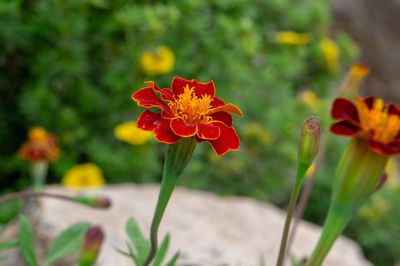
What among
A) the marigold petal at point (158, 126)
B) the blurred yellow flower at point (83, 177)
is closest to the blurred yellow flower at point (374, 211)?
the blurred yellow flower at point (83, 177)

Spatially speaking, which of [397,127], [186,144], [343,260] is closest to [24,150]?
[343,260]

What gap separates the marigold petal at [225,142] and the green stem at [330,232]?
0.19 m

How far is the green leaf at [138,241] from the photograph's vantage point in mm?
714

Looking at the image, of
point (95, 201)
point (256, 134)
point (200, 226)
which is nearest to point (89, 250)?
point (95, 201)

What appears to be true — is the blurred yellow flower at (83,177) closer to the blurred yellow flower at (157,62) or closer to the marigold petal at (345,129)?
the blurred yellow flower at (157,62)

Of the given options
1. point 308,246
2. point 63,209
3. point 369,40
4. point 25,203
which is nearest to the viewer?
point 25,203

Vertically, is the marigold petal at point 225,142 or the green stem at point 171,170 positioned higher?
the marigold petal at point 225,142

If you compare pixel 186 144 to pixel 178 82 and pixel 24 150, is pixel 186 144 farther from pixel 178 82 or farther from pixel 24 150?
pixel 24 150

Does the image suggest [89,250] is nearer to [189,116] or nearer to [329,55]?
[189,116]

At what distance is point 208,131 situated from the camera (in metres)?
0.57

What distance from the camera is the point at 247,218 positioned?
1.62m

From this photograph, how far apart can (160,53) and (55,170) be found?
676 mm

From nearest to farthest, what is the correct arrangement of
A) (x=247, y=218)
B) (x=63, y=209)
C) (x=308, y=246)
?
(x=63, y=209)
(x=308, y=246)
(x=247, y=218)

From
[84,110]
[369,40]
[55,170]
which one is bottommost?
[55,170]
